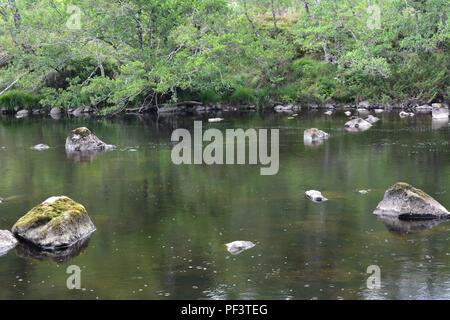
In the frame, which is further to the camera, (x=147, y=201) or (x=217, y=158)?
(x=217, y=158)

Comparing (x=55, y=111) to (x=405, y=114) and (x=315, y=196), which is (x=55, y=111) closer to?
(x=405, y=114)

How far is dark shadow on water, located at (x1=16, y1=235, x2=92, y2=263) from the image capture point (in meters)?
18.9

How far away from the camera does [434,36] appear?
54.6m

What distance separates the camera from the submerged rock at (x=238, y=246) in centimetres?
1898

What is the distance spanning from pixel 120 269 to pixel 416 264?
719 cm

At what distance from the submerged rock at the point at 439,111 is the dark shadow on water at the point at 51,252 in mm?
35475

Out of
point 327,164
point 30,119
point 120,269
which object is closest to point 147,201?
point 120,269

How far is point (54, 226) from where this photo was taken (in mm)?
20109

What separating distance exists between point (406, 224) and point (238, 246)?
212 inches

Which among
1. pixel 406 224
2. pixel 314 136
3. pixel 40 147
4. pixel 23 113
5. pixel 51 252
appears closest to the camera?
pixel 51 252

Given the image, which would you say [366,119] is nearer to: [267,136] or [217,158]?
[267,136]

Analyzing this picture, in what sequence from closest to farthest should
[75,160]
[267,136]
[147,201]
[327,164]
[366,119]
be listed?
[147,201] → [327,164] → [75,160] → [267,136] → [366,119]

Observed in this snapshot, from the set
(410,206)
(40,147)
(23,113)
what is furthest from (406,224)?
(23,113)

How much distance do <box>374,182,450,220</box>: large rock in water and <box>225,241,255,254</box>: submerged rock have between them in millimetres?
5070
